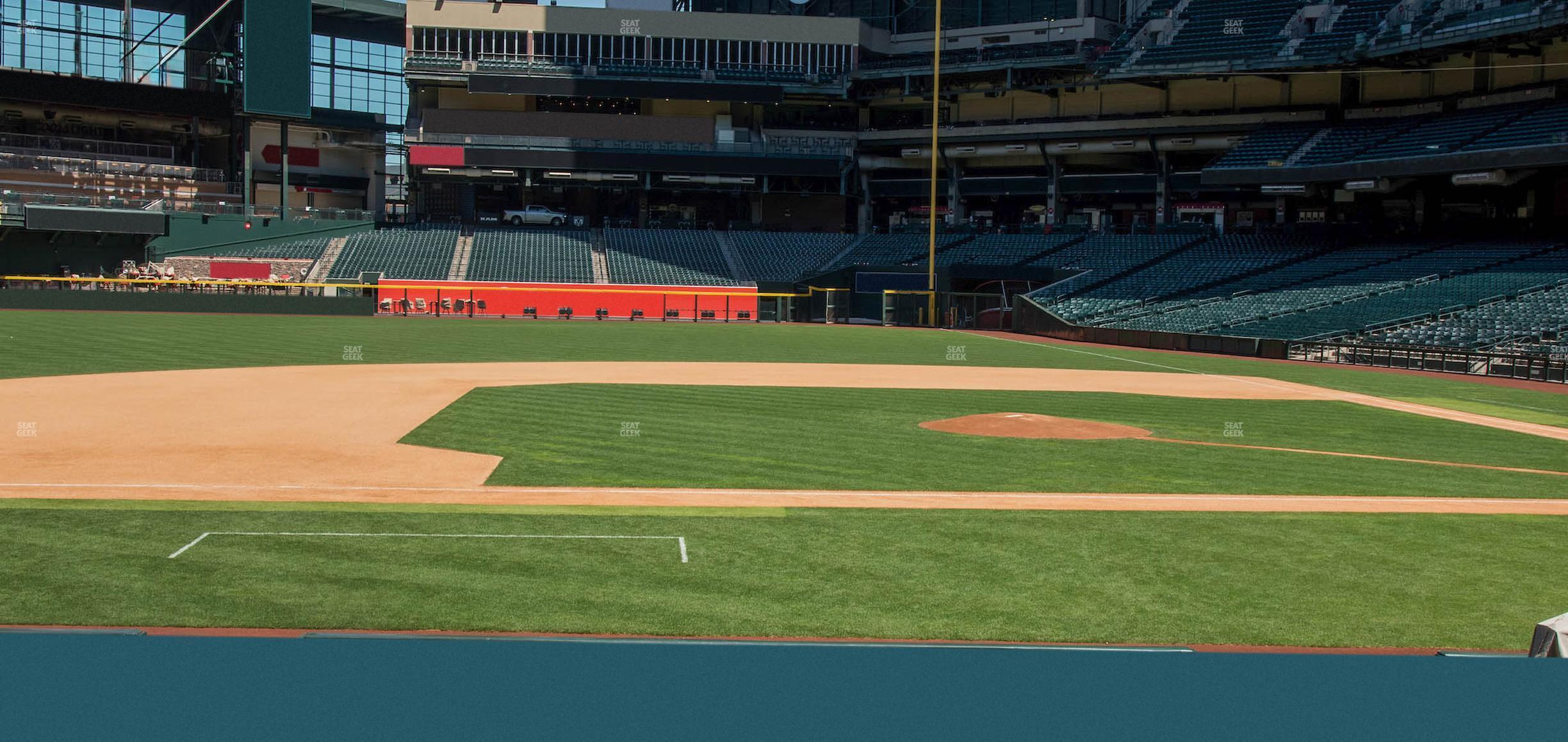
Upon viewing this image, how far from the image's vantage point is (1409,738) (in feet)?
11.0

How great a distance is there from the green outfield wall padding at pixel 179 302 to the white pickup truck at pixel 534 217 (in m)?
22.1

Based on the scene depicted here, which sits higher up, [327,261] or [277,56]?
Answer: [277,56]

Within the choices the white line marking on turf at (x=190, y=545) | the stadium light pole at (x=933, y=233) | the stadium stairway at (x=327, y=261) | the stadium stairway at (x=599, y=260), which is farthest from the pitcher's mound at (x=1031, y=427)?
the stadium stairway at (x=327, y=261)

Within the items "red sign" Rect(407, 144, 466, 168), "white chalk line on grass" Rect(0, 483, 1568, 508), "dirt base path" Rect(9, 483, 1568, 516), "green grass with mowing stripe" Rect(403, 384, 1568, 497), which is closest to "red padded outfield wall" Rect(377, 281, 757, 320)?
"red sign" Rect(407, 144, 466, 168)

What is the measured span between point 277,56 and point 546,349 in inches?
1588

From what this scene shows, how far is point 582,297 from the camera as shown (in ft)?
210

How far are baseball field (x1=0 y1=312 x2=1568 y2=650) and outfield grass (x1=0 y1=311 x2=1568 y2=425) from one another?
201cm

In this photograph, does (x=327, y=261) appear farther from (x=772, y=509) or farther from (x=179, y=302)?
(x=772, y=509)

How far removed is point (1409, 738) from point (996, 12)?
3253 inches

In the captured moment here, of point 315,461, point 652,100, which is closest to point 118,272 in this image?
point 652,100

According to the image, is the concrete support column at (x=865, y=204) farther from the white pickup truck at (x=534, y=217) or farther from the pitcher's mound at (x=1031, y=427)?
the pitcher's mound at (x=1031, y=427)

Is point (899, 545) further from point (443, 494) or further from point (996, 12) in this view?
point (996, 12)

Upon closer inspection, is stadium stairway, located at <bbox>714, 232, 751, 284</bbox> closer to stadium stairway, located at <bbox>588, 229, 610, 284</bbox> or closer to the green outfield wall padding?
stadium stairway, located at <bbox>588, 229, 610, 284</bbox>

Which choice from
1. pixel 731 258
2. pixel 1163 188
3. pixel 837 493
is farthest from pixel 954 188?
pixel 837 493
